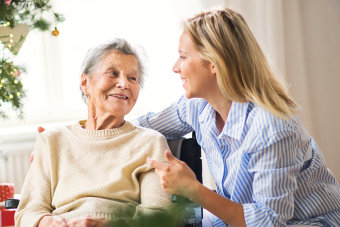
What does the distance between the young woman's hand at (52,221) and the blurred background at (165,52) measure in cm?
198

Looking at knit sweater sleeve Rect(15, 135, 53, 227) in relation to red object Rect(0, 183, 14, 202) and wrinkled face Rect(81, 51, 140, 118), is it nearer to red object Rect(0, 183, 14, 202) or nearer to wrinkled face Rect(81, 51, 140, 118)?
wrinkled face Rect(81, 51, 140, 118)

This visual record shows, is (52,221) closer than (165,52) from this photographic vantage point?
Yes

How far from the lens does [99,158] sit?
169 centimetres

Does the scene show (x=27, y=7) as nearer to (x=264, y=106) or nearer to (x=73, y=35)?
(x=264, y=106)

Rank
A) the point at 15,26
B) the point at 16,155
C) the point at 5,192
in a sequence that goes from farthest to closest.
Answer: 1. the point at 16,155
2. the point at 5,192
3. the point at 15,26

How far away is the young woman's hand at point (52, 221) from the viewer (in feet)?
4.92

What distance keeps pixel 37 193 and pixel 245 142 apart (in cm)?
76

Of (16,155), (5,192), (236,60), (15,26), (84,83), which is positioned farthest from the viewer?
(16,155)

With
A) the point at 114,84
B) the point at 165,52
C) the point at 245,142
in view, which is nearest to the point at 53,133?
the point at 114,84

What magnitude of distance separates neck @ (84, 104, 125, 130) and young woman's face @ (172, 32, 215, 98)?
0.31m

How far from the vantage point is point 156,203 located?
60.2 inches

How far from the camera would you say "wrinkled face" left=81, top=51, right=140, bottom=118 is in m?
1.75

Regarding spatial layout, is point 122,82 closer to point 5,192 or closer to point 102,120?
point 102,120

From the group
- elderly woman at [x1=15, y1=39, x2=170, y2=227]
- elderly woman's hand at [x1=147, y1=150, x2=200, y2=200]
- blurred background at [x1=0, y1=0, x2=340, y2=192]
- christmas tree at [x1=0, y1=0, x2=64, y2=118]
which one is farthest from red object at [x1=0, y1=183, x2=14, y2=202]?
blurred background at [x1=0, y1=0, x2=340, y2=192]
